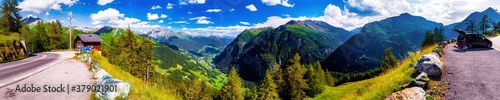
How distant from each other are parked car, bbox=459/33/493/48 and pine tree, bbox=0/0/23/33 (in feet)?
347

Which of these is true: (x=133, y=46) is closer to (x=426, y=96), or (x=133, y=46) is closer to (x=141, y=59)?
(x=141, y=59)

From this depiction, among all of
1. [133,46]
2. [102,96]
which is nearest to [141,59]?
[133,46]

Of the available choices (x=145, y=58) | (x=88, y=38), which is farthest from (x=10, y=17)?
(x=145, y=58)

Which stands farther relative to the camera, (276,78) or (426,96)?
(276,78)

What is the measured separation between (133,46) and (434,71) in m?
61.5

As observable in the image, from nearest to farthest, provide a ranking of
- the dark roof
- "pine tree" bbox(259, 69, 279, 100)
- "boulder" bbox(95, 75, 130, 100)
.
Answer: "boulder" bbox(95, 75, 130, 100), "pine tree" bbox(259, 69, 279, 100), the dark roof

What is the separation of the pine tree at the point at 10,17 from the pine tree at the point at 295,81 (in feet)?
271

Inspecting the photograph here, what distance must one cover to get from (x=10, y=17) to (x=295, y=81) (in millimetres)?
87764

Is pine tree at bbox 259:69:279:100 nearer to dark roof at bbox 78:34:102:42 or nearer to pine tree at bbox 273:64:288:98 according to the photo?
pine tree at bbox 273:64:288:98

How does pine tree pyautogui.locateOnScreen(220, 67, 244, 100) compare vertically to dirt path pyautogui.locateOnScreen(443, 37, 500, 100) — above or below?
below

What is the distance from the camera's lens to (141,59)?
209 ft

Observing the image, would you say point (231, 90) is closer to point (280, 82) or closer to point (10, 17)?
point (280, 82)

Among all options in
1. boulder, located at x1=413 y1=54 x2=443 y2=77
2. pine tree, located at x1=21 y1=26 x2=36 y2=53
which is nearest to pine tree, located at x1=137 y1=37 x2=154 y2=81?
pine tree, located at x1=21 y1=26 x2=36 y2=53

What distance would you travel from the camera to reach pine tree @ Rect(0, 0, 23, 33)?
77.3 m
